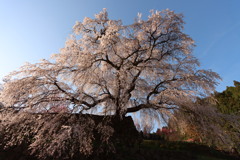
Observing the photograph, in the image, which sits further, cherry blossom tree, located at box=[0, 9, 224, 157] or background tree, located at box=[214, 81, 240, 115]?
background tree, located at box=[214, 81, 240, 115]

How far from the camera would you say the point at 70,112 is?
5.45 metres

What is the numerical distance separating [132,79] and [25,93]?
177 inches

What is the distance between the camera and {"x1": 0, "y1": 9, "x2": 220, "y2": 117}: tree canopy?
5.62m

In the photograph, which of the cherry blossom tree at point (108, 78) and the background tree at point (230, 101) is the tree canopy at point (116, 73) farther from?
the background tree at point (230, 101)

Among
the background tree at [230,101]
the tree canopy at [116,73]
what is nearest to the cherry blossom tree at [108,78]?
the tree canopy at [116,73]

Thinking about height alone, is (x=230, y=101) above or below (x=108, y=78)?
above

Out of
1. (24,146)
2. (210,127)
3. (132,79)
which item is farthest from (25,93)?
(210,127)

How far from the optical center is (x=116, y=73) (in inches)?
258

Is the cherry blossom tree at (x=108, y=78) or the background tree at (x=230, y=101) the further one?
the background tree at (x=230, y=101)

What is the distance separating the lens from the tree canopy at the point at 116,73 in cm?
562

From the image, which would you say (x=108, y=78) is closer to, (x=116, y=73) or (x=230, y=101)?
(x=116, y=73)

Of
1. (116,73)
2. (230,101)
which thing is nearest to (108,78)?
(116,73)

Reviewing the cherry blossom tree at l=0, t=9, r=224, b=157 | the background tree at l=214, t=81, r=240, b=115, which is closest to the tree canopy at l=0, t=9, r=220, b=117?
the cherry blossom tree at l=0, t=9, r=224, b=157

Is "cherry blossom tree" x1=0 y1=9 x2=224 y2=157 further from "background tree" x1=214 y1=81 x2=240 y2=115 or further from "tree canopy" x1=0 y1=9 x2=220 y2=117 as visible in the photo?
"background tree" x1=214 y1=81 x2=240 y2=115
